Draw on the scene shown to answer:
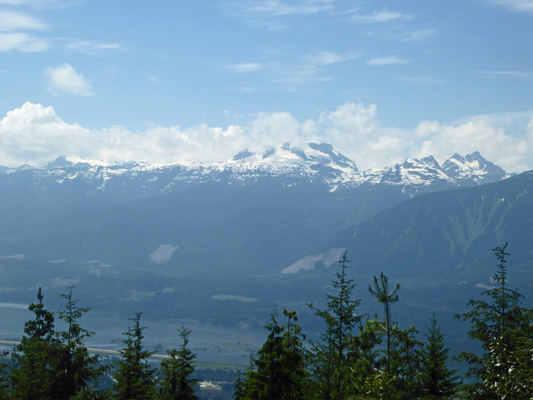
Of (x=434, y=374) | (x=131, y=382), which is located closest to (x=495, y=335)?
(x=434, y=374)

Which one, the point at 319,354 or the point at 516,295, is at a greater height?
the point at 516,295

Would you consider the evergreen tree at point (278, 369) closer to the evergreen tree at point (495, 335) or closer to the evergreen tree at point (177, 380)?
the evergreen tree at point (177, 380)

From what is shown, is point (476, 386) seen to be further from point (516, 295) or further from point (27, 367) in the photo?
point (27, 367)

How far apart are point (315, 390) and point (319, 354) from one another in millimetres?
2731

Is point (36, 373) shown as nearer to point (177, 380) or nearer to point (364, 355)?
point (177, 380)

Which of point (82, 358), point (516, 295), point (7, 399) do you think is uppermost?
point (516, 295)

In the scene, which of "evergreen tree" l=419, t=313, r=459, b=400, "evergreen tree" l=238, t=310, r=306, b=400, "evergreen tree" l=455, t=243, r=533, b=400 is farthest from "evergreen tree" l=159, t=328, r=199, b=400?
"evergreen tree" l=455, t=243, r=533, b=400

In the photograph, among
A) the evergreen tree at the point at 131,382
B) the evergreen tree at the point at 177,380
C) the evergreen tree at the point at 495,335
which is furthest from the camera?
the evergreen tree at the point at 177,380

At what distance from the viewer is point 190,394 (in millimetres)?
54219

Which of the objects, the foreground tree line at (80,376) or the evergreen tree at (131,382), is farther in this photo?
the foreground tree line at (80,376)

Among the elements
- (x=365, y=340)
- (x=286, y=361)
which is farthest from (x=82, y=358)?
(x=365, y=340)

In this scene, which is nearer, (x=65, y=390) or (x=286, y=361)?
(x=286, y=361)

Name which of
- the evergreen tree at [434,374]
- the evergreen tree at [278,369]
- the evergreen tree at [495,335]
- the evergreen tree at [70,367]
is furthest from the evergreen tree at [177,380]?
the evergreen tree at [495,335]

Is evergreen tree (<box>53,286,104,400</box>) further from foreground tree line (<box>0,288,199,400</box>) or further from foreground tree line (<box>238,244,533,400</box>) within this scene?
foreground tree line (<box>238,244,533,400</box>)
